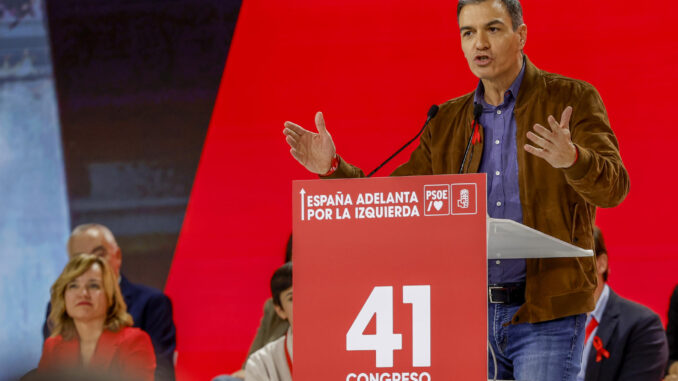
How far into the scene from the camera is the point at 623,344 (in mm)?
3842

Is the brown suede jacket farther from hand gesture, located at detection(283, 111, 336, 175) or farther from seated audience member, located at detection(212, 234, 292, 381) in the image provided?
seated audience member, located at detection(212, 234, 292, 381)

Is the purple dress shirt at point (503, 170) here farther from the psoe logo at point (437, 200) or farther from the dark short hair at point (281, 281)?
the dark short hair at point (281, 281)

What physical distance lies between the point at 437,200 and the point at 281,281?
2140 millimetres

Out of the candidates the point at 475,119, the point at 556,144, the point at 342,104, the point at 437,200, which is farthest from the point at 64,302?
the point at 556,144

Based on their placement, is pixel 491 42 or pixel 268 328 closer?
pixel 491 42

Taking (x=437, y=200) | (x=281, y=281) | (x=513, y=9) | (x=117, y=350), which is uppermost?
(x=513, y=9)

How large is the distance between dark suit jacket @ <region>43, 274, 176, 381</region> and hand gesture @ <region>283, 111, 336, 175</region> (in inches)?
100

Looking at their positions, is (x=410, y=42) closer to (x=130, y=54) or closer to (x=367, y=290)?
(x=130, y=54)

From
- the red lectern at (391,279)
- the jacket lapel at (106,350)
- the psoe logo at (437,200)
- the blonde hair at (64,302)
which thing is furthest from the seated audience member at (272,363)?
the psoe logo at (437,200)

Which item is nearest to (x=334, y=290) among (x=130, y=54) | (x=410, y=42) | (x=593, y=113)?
(x=593, y=113)

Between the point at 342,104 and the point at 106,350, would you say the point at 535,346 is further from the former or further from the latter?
the point at 342,104

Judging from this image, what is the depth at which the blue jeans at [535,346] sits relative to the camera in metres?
2.14

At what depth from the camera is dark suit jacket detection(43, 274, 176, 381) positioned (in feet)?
15.0

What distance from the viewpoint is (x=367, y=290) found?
1946 millimetres
